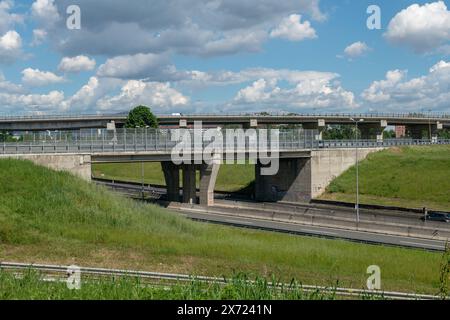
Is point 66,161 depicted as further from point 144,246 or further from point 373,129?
point 373,129

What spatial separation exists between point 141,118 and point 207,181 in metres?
50.1

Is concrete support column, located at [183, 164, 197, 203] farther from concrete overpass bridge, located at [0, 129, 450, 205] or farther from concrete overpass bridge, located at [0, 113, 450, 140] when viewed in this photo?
concrete overpass bridge, located at [0, 113, 450, 140]

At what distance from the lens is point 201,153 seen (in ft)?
192

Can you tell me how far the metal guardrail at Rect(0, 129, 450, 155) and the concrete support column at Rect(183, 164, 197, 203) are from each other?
17.0 feet

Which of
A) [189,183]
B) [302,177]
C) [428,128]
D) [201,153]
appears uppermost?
[428,128]

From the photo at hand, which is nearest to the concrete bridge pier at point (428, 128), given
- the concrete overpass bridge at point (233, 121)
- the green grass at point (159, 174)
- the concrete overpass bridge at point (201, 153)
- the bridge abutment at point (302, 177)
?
the concrete overpass bridge at point (233, 121)

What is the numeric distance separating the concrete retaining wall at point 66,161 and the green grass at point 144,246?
29.4ft

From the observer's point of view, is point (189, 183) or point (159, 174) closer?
point (189, 183)

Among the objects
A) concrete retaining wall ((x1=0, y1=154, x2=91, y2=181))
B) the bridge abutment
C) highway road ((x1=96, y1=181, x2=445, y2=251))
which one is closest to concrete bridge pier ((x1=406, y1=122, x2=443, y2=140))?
the bridge abutment

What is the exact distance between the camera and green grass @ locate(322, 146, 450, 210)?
5972cm

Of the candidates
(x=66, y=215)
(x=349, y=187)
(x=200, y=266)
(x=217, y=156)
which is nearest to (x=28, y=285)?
(x=200, y=266)

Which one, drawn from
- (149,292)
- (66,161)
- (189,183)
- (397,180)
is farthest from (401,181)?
(149,292)

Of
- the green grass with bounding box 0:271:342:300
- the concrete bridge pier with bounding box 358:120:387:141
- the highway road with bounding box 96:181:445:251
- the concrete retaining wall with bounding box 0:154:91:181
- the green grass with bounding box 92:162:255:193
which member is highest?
the concrete bridge pier with bounding box 358:120:387:141

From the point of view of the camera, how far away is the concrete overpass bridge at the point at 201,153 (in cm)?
4818
